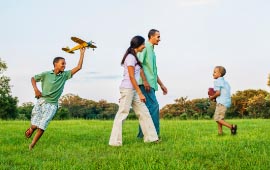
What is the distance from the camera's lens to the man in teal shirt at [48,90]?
8.67 meters

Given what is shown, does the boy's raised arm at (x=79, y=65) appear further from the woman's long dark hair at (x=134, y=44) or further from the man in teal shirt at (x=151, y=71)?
A: the man in teal shirt at (x=151, y=71)

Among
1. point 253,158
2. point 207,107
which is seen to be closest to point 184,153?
point 253,158

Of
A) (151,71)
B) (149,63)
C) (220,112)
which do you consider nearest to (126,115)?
(151,71)

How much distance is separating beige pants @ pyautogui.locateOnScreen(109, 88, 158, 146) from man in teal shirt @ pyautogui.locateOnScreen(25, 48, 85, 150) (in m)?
1.08

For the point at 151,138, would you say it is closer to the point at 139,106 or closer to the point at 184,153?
the point at 139,106

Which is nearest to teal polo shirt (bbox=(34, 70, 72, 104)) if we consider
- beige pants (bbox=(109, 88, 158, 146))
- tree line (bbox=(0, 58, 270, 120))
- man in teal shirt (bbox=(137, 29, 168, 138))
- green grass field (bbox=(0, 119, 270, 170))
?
green grass field (bbox=(0, 119, 270, 170))

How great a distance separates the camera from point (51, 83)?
868 centimetres

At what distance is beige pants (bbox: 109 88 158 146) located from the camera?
8.71 m

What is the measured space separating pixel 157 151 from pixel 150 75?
8.09ft

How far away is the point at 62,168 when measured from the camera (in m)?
6.31

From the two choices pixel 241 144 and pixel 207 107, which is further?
pixel 207 107

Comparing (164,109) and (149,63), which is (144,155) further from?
(164,109)

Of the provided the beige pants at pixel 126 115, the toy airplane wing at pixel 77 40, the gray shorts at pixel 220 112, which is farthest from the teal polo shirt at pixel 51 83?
the gray shorts at pixel 220 112

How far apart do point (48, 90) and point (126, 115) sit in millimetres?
1581
